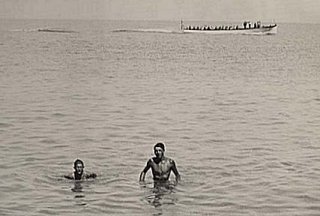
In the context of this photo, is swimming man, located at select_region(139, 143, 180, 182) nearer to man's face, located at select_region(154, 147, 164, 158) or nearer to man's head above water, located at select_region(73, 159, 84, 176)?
man's face, located at select_region(154, 147, 164, 158)

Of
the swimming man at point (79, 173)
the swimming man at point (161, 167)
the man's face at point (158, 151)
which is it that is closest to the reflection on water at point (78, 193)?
the swimming man at point (79, 173)

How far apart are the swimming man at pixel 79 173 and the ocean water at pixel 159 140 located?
25 centimetres

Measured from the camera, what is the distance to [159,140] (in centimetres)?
2619

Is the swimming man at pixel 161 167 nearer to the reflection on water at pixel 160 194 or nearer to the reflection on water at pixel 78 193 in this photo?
the reflection on water at pixel 160 194

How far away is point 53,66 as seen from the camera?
2507 inches

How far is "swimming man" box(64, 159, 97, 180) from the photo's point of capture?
17281 mm

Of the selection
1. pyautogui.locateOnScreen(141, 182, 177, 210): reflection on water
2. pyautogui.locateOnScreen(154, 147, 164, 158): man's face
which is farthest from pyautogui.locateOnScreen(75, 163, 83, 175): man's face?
pyautogui.locateOnScreen(154, 147, 164, 158): man's face

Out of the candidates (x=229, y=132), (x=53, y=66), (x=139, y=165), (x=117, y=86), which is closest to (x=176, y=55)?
(x=53, y=66)

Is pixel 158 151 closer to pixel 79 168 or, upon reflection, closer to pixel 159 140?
pixel 79 168

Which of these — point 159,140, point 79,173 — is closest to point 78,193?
point 79,173

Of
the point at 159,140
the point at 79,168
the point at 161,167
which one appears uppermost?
the point at 159,140

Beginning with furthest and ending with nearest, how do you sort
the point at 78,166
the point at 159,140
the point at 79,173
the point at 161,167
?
the point at 159,140 < the point at 79,173 < the point at 78,166 < the point at 161,167

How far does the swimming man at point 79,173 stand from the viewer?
17.3 meters

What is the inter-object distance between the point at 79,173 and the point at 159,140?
345 inches
